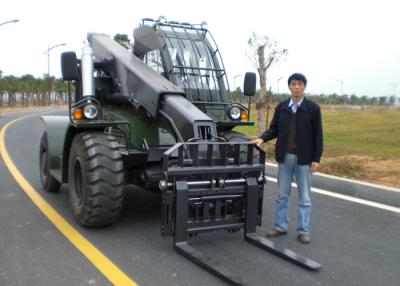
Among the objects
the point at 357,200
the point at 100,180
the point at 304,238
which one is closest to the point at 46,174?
the point at 100,180

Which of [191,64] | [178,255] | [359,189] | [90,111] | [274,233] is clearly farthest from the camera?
[359,189]

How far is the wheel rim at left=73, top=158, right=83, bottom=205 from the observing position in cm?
585

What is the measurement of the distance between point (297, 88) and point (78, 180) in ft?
10.2

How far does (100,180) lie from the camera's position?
5262 millimetres

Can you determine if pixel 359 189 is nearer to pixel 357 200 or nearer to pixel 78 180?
pixel 357 200

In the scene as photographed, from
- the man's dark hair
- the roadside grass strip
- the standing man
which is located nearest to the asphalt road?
the roadside grass strip

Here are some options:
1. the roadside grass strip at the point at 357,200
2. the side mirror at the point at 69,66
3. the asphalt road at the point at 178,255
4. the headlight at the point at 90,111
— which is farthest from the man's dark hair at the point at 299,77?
the side mirror at the point at 69,66

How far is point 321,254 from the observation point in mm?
4898

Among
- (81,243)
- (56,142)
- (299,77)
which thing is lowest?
(81,243)

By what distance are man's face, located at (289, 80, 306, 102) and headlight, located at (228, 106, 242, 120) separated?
1.26 m

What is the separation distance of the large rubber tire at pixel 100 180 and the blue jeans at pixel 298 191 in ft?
6.40

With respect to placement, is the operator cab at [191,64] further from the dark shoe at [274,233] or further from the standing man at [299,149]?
the dark shoe at [274,233]

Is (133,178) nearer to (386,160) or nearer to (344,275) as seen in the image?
(344,275)

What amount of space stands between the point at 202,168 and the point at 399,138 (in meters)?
13.4
